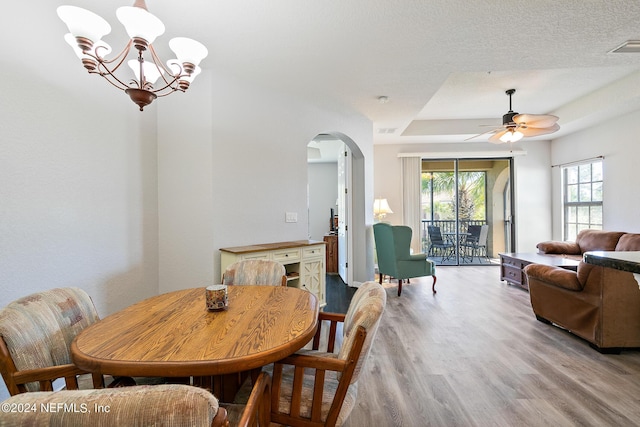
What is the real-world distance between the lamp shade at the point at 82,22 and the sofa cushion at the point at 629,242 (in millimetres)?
5818

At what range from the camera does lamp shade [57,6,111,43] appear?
4.18 feet

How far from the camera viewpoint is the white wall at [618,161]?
4285 mm

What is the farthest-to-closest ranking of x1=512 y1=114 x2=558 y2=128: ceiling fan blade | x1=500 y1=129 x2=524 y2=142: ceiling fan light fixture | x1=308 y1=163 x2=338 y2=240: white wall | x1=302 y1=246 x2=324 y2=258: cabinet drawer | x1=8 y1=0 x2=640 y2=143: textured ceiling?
x1=308 y1=163 x2=338 y2=240: white wall
x1=500 y1=129 x2=524 y2=142: ceiling fan light fixture
x1=512 y1=114 x2=558 y2=128: ceiling fan blade
x1=302 y1=246 x2=324 y2=258: cabinet drawer
x1=8 y1=0 x2=640 y2=143: textured ceiling

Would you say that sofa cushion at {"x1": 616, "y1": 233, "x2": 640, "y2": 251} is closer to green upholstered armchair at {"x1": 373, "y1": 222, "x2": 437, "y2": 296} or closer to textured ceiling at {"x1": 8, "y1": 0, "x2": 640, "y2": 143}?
textured ceiling at {"x1": 8, "y1": 0, "x2": 640, "y2": 143}

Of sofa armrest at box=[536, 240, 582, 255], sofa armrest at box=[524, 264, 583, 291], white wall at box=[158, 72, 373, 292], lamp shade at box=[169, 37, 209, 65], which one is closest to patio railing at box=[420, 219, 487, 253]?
sofa armrest at box=[536, 240, 582, 255]

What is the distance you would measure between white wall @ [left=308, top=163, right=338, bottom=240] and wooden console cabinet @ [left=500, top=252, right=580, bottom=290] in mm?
3905

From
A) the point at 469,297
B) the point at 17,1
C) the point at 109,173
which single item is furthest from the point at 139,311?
the point at 469,297

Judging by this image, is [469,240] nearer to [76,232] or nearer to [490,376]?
[490,376]

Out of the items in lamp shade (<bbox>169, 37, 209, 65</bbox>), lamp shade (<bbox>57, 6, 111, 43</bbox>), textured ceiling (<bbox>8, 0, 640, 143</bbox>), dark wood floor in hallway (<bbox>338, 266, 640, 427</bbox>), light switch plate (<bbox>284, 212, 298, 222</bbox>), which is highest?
textured ceiling (<bbox>8, 0, 640, 143</bbox>)

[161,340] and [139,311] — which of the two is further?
[139,311]

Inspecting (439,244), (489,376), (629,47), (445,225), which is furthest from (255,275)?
(445,225)

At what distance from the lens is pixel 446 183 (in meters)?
6.53

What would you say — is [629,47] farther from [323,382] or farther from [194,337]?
[194,337]

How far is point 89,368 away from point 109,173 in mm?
1819
